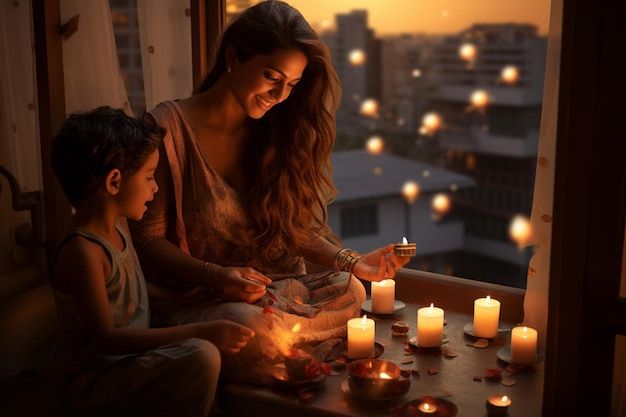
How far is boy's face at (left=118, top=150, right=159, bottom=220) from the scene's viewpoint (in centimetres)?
173

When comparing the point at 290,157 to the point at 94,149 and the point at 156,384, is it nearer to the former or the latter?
the point at 94,149

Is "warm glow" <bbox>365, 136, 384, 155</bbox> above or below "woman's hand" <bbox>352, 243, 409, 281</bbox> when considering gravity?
above

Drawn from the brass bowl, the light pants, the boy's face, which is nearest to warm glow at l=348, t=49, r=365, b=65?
the boy's face

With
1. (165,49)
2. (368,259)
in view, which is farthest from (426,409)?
(165,49)

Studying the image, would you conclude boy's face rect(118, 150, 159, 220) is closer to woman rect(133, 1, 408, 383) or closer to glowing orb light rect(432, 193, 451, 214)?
woman rect(133, 1, 408, 383)

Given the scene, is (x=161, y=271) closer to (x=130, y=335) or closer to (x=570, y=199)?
(x=130, y=335)

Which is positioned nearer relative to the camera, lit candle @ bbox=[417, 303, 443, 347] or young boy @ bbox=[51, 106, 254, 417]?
young boy @ bbox=[51, 106, 254, 417]

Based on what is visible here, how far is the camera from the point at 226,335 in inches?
68.0

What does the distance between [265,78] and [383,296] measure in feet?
2.53

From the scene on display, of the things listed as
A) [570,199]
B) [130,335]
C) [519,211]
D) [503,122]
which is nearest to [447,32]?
[503,122]

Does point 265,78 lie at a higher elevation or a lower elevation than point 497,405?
higher

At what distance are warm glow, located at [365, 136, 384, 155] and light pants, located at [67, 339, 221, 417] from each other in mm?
1135

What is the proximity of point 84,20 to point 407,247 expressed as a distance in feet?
4.00

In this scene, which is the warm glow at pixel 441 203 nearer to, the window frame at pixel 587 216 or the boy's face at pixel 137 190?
the window frame at pixel 587 216
